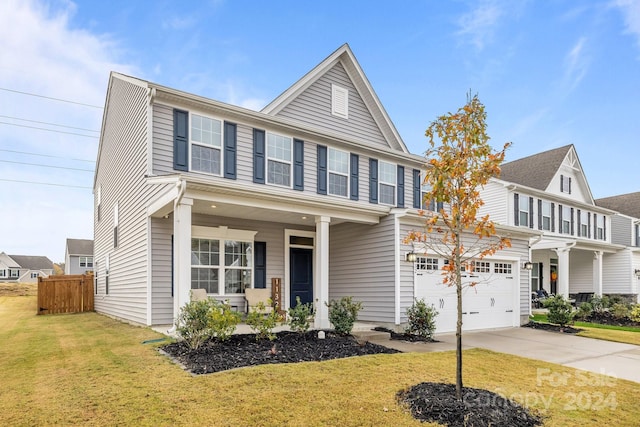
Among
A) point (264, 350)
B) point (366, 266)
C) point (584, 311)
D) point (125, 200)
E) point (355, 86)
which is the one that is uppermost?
point (355, 86)

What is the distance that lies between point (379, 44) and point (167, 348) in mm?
14572

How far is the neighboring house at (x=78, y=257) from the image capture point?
4031 cm

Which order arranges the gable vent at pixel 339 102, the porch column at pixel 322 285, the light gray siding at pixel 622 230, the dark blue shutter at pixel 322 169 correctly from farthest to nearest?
the light gray siding at pixel 622 230 → the gable vent at pixel 339 102 → the dark blue shutter at pixel 322 169 → the porch column at pixel 322 285

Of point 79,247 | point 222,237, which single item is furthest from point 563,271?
point 79,247

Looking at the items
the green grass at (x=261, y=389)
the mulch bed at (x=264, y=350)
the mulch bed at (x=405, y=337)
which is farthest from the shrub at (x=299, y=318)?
the mulch bed at (x=405, y=337)

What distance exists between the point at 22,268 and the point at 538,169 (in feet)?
212

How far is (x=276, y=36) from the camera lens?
16.7 m

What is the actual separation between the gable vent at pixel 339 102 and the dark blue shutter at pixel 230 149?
13.3 feet

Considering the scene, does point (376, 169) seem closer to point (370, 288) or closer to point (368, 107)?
point (368, 107)

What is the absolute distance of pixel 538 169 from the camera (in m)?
23.1

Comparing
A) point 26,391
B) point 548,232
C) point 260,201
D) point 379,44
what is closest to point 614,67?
point 548,232

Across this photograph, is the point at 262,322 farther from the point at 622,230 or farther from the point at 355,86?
the point at 622,230

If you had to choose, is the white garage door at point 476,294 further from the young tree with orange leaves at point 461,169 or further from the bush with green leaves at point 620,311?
the young tree with orange leaves at point 461,169

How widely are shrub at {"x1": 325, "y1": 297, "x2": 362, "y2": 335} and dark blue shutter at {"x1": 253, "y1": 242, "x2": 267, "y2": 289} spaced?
2834mm
